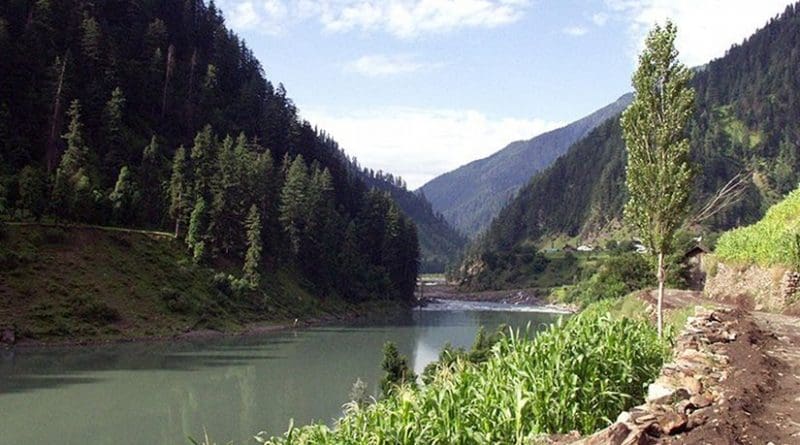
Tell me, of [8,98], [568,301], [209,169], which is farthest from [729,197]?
[568,301]

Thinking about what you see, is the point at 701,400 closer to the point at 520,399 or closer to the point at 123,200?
the point at 520,399

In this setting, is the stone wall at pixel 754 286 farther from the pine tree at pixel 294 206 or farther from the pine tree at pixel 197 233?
the pine tree at pixel 294 206

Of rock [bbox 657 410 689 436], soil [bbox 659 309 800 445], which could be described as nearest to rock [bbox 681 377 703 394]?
soil [bbox 659 309 800 445]

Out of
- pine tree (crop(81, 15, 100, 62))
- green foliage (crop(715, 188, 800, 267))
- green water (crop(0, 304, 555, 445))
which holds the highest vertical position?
pine tree (crop(81, 15, 100, 62))

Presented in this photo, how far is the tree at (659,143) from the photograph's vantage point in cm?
1998

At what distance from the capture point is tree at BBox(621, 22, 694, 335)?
20.0 meters

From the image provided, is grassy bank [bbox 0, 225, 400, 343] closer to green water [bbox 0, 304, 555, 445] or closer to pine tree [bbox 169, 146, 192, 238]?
pine tree [bbox 169, 146, 192, 238]

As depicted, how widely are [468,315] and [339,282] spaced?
27754mm

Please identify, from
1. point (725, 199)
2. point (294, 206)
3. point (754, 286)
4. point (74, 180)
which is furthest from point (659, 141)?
point (294, 206)

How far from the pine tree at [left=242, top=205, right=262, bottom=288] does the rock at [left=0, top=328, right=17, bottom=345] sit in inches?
1450

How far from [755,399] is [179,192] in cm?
9512

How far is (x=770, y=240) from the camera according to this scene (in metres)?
32.4

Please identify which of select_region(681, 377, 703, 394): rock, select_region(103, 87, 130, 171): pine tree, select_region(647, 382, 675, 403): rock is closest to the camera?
select_region(647, 382, 675, 403): rock

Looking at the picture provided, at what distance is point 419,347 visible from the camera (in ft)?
254
